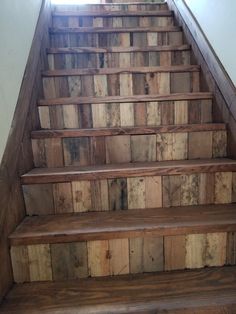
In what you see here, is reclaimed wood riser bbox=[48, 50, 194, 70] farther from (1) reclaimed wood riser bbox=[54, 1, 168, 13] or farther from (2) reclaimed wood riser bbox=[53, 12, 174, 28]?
(1) reclaimed wood riser bbox=[54, 1, 168, 13]

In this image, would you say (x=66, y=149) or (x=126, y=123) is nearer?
(x=66, y=149)

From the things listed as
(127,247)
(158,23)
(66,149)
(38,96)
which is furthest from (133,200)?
(158,23)

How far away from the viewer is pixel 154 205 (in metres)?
1.05

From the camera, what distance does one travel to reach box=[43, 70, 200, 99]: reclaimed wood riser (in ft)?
4.97

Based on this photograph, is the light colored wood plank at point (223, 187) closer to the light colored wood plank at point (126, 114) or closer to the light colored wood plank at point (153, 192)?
the light colored wood plank at point (153, 192)

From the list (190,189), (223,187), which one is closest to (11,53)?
(190,189)

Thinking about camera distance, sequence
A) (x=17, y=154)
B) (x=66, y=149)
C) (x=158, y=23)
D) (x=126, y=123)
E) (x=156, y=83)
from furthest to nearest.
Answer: (x=158, y=23), (x=156, y=83), (x=126, y=123), (x=66, y=149), (x=17, y=154)

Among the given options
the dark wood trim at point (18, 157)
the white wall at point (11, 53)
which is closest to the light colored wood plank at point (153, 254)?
the dark wood trim at point (18, 157)

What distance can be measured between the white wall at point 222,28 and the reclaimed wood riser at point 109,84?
291 millimetres

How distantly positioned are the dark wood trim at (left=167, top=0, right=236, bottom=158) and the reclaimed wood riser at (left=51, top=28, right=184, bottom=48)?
15cm

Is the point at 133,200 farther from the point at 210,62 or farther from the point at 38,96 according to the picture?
the point at 210,62

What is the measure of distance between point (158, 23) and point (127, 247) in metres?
2.00

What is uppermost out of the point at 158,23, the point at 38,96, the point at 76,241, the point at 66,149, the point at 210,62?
the point at 158,23

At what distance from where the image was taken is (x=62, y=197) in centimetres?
102
